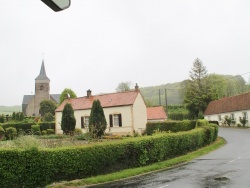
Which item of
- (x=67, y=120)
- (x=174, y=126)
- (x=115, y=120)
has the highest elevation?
(x=67, y=120)

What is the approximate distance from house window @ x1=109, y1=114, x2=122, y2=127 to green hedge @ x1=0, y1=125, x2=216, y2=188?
56.8 feet

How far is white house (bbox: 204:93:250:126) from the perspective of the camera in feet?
139

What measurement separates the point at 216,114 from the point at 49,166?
4678cm

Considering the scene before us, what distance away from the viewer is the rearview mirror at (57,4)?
147 cm

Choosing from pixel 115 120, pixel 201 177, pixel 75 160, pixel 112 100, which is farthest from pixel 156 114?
pixel 75 160

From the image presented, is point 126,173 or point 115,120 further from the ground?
point 115,120

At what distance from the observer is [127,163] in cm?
1425

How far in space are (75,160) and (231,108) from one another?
41.1 metres

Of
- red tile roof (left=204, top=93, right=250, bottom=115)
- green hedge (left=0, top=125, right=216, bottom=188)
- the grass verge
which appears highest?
red tile roof (left=204, top=93, right=250, bottom=115)

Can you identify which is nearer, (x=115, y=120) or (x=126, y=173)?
(x=126, y=173)

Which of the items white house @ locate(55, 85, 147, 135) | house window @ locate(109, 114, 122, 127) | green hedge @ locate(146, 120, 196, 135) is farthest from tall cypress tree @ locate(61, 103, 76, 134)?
green hedge @ locate(146, 120, 196, 135)

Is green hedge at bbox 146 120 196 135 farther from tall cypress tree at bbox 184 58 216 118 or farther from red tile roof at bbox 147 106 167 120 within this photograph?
tall cypress tree at bbox 184 58 216 118

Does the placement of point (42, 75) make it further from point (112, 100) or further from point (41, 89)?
point (112, 100)

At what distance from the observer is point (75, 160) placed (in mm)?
11898
